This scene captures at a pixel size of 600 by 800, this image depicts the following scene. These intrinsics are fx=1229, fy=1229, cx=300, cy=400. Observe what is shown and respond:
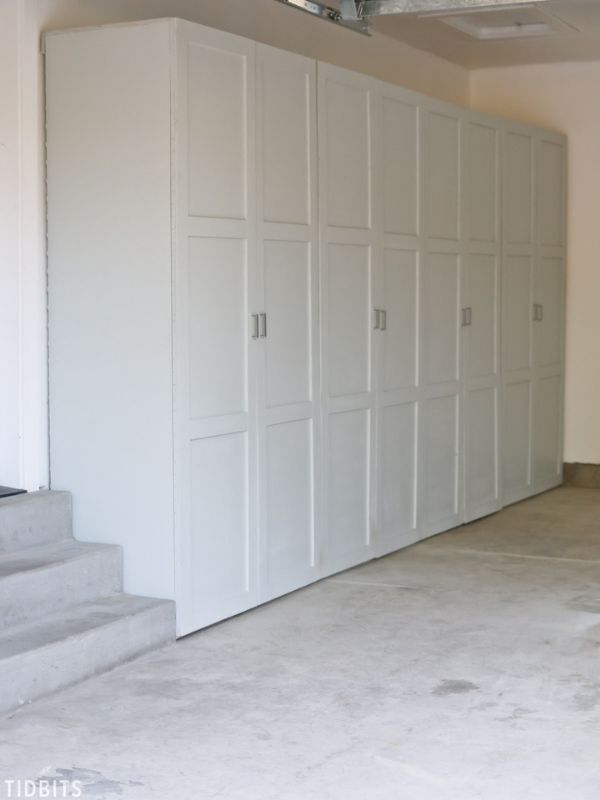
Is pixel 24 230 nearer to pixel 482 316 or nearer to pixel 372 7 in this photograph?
pixel 372 7

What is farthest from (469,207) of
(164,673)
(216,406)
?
(164,673)

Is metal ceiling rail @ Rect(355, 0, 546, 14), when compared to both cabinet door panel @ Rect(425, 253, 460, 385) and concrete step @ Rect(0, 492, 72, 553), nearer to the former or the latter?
cabinet door panel @ Rect(425, 253, 460, 385)

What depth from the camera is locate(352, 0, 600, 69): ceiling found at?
6727 millimetres

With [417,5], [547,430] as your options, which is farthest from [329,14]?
[547,430]

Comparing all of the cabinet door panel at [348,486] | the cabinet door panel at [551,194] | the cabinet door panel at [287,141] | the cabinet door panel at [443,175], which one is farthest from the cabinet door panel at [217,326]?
the cabinet door panel at [551,194]

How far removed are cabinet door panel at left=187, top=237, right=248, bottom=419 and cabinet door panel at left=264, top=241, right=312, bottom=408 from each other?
0.20m

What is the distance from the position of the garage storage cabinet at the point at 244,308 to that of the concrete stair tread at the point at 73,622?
127 millimetres

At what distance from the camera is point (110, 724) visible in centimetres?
378

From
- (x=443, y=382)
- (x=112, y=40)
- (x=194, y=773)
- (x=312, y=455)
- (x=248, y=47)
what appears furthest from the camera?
(x=443, y=382)

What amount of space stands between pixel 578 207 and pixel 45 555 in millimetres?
4982

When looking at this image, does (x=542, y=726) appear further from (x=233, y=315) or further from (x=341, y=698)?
(x=233, y=315)

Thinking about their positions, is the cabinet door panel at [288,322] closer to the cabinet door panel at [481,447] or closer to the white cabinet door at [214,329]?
the white cabinet door at [214,329]

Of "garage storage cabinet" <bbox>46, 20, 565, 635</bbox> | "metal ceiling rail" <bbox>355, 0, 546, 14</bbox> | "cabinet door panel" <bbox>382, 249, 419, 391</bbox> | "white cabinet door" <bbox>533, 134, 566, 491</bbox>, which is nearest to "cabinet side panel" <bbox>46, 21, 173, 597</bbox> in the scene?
"garage storage cabinet" <bbox>46, 20, 565, 635</bbox>

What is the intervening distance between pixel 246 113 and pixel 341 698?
2332 mm
